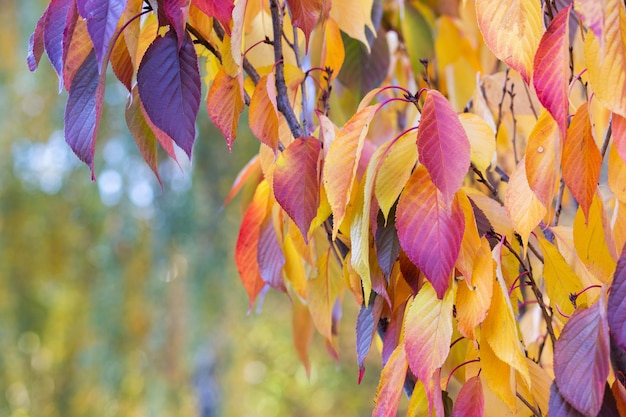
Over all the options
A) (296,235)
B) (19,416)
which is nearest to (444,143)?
(296,235)

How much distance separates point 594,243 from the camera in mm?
434

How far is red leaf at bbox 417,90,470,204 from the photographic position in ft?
1.20

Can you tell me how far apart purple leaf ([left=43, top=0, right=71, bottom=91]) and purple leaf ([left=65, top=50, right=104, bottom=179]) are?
0.04ft

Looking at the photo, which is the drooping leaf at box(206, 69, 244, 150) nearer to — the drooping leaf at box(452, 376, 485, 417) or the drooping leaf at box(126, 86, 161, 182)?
the drooping leaf at box(126, 86, 161, 182)

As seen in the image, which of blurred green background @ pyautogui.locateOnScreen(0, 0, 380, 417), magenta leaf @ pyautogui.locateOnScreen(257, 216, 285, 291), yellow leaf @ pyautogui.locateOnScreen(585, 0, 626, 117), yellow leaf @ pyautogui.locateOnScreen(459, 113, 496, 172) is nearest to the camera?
yellow leaf @ pyautogui.locateOnScreen(585, 0, 626, 117)

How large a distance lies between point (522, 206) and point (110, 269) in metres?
2.23

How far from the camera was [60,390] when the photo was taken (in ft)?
11.5

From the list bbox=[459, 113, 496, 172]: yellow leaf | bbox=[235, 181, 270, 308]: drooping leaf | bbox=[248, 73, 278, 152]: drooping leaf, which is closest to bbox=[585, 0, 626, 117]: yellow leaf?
bbox=[459, 113, 496, 172]: yellow leaf

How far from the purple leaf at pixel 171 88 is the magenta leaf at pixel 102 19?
4 cm

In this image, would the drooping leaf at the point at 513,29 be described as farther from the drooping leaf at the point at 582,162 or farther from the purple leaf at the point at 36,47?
the purple leaf at the point at 36,47

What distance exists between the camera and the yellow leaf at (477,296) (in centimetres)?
39

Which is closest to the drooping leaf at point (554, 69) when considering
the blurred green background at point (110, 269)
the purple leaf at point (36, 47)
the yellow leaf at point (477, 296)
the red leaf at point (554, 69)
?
the red leaf at point (554, 69)

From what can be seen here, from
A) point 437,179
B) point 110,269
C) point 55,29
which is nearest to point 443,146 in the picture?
point 437,179

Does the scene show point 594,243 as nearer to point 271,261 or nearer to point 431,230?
point 431,230
